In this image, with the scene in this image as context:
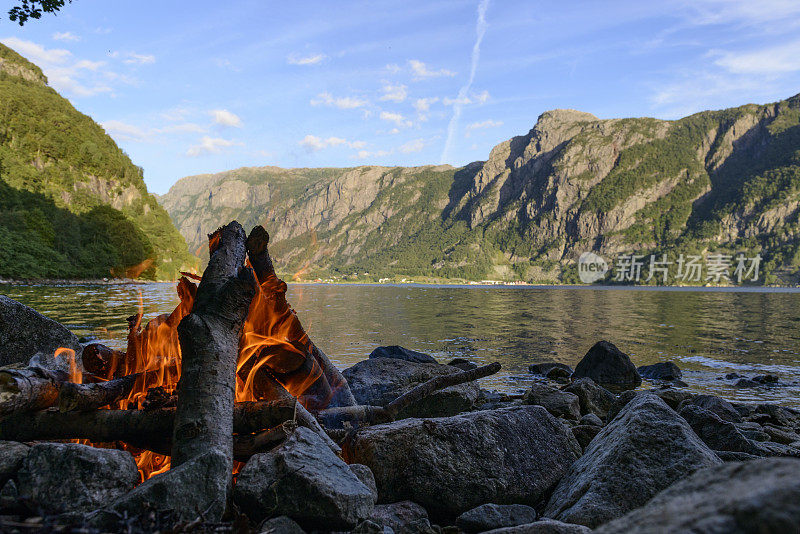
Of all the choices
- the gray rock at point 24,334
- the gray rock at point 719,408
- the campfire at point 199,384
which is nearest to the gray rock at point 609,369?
the gray rock at point 719,408

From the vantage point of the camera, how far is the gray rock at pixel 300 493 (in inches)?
117

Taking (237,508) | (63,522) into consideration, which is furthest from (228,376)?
(63,522)

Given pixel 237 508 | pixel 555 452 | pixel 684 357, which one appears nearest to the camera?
pixel 237 508

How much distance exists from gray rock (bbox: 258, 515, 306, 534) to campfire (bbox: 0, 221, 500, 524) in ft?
1.35

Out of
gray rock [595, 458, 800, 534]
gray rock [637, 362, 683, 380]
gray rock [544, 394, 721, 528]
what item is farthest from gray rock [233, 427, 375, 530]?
gray rock [637, 362, 683, 380]

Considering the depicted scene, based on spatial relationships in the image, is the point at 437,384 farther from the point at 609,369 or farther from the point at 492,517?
the point at 609,369

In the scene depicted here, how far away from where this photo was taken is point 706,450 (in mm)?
4152

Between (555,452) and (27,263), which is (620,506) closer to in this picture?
(555,452)

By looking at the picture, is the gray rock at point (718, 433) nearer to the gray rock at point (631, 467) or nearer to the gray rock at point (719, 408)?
the gray rock at point (631, 467)

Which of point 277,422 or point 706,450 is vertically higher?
point 277,422

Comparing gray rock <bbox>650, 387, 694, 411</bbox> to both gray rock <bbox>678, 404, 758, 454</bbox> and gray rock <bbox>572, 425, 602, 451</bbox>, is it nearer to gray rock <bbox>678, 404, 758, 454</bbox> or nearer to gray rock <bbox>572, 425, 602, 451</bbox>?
gray rock <bbox>678, 404, 758, 454</bbox>

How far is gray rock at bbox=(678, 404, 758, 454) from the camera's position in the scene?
5.70 m

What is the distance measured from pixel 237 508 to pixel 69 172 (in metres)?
152

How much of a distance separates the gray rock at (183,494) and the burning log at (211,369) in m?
0.02
